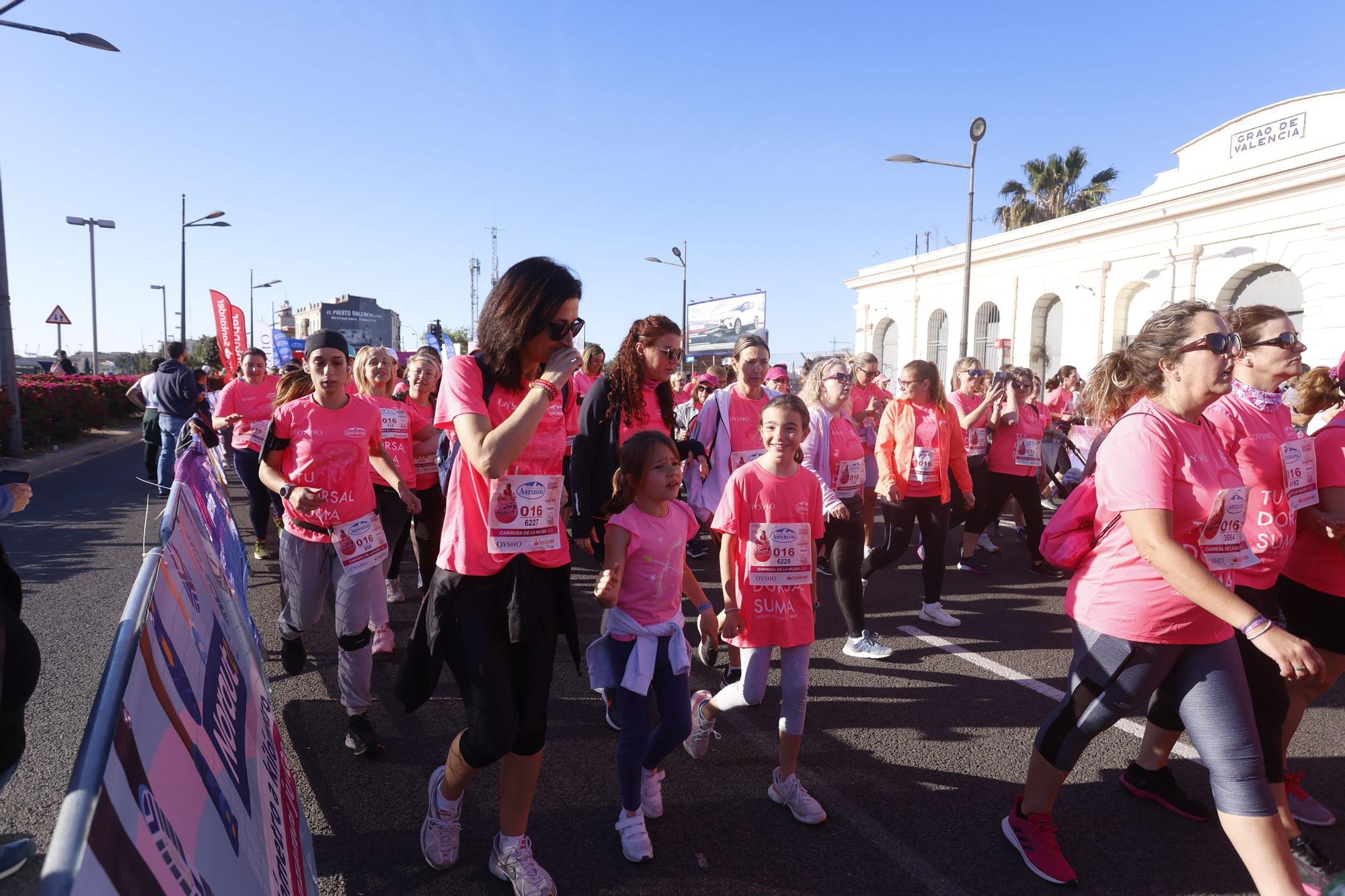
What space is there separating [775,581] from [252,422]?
5.98 meters

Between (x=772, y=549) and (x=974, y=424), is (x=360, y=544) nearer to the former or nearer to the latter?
(x=772, y=549)

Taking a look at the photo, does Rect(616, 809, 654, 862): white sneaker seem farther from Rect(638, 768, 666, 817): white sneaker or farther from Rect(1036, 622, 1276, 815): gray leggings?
Rect(1036, 622, 1276, 815): gray leggings

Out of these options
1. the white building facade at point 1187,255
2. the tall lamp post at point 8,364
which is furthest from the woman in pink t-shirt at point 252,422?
the white building facade at point 1187,255

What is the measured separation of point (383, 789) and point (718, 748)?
1545mm

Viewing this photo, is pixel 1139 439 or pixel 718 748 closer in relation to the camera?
pixel 1139 439

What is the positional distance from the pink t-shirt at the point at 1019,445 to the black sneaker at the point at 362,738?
5864 mm

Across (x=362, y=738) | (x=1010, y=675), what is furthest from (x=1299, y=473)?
(x=362, y=738)

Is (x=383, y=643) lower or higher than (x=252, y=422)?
lower

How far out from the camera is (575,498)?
4.03 metres

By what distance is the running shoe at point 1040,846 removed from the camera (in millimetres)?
2678

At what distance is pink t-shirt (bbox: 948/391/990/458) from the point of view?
23.3 ft

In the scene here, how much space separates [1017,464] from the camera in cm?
710

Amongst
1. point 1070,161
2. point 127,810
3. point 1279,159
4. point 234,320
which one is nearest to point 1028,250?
point 1279,159

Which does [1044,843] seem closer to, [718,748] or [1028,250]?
[718,748]
